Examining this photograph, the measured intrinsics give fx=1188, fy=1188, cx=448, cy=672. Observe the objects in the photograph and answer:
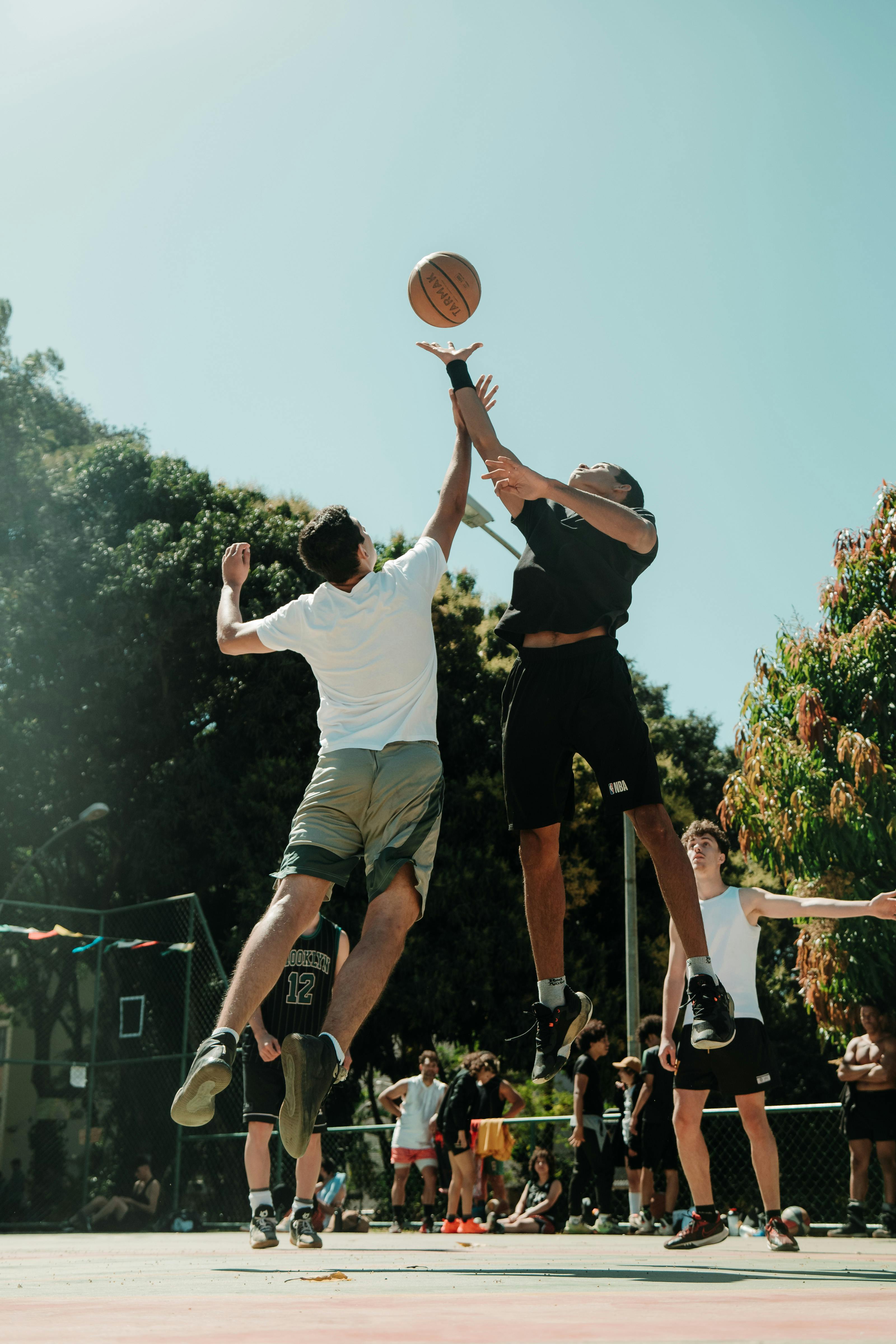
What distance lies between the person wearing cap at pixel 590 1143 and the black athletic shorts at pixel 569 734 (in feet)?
19.8

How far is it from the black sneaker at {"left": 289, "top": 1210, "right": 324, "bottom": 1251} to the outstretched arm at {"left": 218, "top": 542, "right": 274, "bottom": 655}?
335cm

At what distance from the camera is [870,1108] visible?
9711mm

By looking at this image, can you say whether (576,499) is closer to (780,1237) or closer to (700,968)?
(700,968)

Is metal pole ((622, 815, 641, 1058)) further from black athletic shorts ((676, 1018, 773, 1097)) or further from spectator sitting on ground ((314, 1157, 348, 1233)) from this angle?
black athletic shorts ((676, 1018, 773, 1097))

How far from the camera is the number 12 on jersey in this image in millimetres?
6977

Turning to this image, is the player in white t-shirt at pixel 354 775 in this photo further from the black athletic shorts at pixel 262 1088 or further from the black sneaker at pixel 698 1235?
the black athletic shorts at pixel 262 1088

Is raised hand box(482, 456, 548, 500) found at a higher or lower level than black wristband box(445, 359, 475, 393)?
lower

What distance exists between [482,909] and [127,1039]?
615cm

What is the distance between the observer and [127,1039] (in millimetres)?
16578

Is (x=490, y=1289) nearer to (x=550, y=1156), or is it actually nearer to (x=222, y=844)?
(x=550, y=1156)

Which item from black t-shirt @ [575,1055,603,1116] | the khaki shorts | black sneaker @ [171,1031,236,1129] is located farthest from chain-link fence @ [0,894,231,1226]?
black sneaker @ [171,1031,236,1129]

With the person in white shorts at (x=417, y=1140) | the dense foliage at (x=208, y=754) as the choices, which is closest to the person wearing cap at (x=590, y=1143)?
the person in white shorts at (x=417, y=1140)

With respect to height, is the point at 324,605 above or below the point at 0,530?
below

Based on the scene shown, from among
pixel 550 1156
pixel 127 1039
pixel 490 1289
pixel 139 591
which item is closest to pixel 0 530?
pixel 139 591
